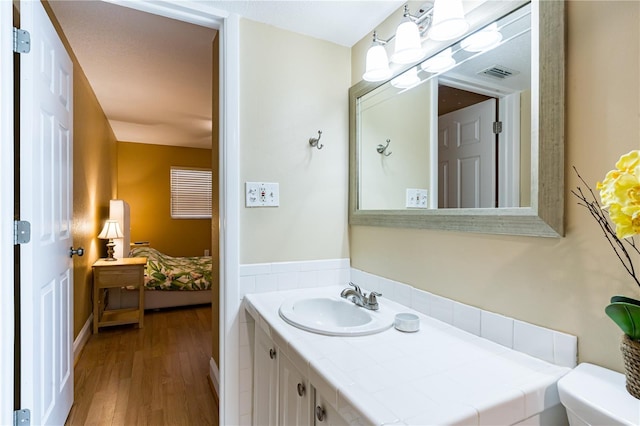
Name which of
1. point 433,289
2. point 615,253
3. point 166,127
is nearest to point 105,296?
point 166,127

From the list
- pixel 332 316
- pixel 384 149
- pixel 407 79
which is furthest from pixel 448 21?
pixel 332 316

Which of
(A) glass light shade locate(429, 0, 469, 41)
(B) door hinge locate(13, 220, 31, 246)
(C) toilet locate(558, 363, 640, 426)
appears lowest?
(C) toilet locate(558, 363, 640, 426)

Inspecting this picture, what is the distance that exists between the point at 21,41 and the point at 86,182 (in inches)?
85.4

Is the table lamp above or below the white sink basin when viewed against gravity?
above

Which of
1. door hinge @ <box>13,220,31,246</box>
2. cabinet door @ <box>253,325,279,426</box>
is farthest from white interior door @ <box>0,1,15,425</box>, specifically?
cabinet door @ <box>253,325,279,426</box>

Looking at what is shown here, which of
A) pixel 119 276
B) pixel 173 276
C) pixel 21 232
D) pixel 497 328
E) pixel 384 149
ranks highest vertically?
pixel 384 149

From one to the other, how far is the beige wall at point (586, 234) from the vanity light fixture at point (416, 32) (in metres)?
0.34

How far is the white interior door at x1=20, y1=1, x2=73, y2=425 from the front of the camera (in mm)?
1283

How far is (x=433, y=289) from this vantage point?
132 cm

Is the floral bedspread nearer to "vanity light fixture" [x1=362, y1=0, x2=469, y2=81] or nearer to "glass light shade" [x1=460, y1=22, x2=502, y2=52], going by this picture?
"vanity light fixture" [x1=362, y1=0, x2=469, y2=81]

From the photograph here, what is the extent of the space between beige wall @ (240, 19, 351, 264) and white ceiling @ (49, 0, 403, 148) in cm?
11

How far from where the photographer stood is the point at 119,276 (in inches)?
129

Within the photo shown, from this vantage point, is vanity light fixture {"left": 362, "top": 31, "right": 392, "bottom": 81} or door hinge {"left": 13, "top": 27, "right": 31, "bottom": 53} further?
vanity light fixture {"left": 362, "top": 31, "right": 392, "bottom": 81}

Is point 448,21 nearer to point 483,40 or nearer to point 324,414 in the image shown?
point 483,40
